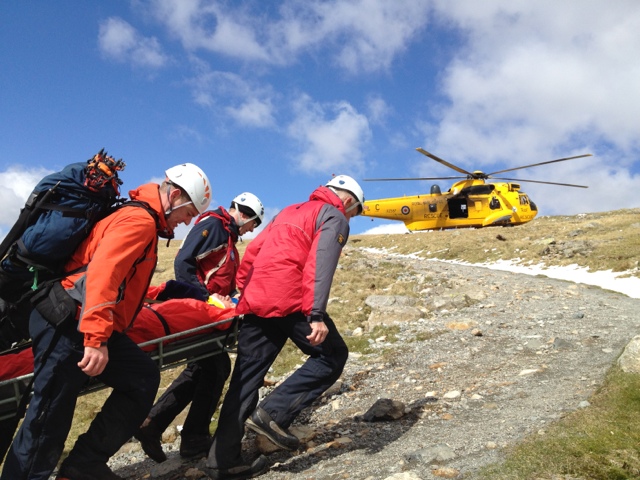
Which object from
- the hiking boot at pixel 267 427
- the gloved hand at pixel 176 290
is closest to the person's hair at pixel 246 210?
the gloved hand at pixel 176 290

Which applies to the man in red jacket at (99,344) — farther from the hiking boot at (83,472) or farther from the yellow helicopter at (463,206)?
the yellow helicopter at (463,206)

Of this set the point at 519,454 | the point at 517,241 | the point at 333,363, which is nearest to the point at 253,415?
the point at 333,363

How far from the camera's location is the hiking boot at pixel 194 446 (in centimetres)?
549

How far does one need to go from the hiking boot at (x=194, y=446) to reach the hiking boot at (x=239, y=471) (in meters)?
0.93

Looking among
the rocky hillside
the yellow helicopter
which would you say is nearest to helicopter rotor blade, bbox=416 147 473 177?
the yellow helicopter

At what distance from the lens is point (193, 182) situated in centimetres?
423

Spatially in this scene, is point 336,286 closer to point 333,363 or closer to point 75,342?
point 333,363

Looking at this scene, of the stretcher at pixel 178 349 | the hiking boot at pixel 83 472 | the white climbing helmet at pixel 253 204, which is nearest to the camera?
the hiking boot at pixel 83 472

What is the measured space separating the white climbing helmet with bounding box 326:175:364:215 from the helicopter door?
3353cm

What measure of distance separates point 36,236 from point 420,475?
3.28m

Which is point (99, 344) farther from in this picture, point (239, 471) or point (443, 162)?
point (443, 162)

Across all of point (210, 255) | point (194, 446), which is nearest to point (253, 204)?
point (210, 255)

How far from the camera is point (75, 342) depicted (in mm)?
3639

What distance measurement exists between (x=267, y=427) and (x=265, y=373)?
1.57 feet
